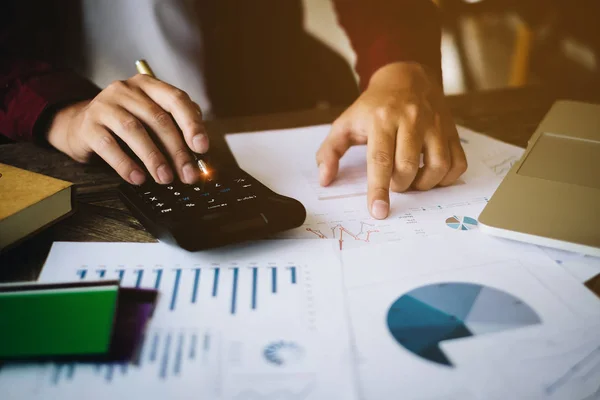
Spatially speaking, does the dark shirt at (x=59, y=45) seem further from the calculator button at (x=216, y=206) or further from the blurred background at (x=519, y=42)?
the blurred background at (x=519, y=42)

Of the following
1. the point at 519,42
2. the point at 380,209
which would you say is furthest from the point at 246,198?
the point at 519,42

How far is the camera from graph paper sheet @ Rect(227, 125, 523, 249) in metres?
0.47

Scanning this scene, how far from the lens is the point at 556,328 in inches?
13.5

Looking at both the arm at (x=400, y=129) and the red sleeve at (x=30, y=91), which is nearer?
the arm at (x=400, y=129)

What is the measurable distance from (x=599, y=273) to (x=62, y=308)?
0.41 m

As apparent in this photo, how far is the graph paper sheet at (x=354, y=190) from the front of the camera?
468mm

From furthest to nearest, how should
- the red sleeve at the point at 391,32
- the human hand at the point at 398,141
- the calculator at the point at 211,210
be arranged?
the red sleeve at the point at 391,32 < the human hand at the point at 398,141 < the calculator at the point at 211,210

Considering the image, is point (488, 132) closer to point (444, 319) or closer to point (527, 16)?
point (444, 319)

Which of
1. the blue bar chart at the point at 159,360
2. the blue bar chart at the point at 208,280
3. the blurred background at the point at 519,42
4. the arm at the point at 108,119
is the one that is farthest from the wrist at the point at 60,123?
the blurred background at the point at 519,42

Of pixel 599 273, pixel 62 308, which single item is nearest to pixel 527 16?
pixel 599 273

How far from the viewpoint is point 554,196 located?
47 centimetres

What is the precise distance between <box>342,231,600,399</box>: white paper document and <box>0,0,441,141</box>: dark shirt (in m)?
Answer: 0.44

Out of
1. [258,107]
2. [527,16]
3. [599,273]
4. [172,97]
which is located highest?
[172,97]

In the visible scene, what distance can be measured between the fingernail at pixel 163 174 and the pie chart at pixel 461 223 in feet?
0.92
